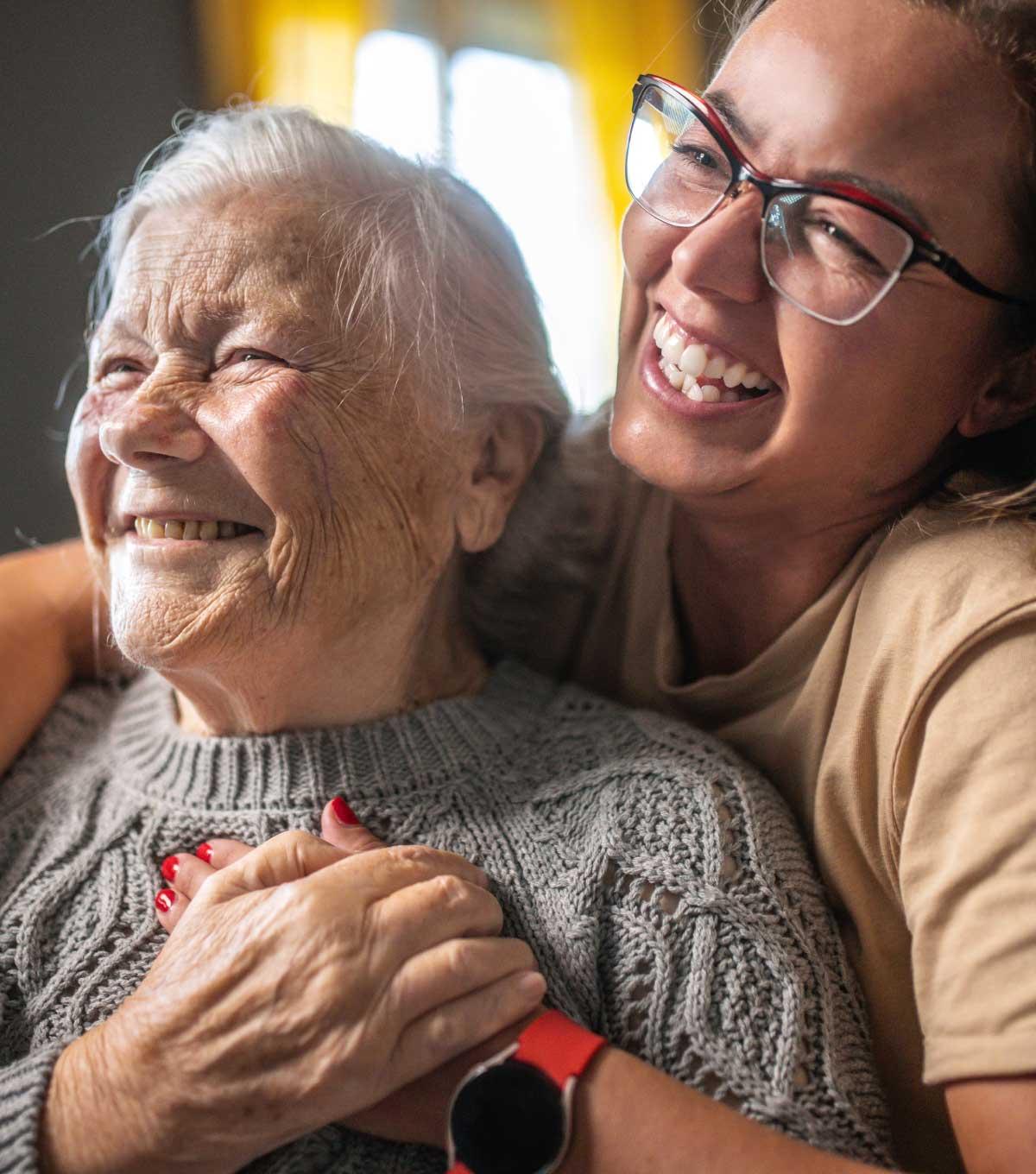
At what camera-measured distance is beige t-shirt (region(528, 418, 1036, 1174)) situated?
3.28 ft

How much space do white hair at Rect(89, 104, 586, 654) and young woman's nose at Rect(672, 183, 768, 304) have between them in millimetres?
323

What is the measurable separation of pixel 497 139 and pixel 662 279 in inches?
120

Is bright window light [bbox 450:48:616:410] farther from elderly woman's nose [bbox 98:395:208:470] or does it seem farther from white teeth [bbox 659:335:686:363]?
elderly woman's nose [bbox 98:395:208:470]

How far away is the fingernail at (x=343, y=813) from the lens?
125 centimetres

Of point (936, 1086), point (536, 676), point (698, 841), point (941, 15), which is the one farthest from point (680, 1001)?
point (941, 15)

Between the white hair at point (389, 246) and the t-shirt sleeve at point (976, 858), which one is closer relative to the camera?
the t-shirt sleeve at point (976, 858)

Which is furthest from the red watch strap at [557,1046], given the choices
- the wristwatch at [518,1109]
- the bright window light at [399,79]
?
the bright window light at [399,79]

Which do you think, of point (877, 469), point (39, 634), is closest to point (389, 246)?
point (877, 469)

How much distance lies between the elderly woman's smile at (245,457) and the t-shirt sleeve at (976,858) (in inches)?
25.7

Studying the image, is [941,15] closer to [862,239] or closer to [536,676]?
[862,239]

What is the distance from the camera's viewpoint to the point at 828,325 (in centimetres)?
114

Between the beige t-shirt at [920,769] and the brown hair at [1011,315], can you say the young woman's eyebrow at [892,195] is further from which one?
the beige t-shirt at [920,769]

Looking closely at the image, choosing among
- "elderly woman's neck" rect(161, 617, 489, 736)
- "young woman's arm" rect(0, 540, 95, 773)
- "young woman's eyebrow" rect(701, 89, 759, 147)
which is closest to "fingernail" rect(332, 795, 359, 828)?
"elderly woman's neck" rect(161, 617, 489, 736)

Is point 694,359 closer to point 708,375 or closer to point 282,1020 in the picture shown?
point 708,375
